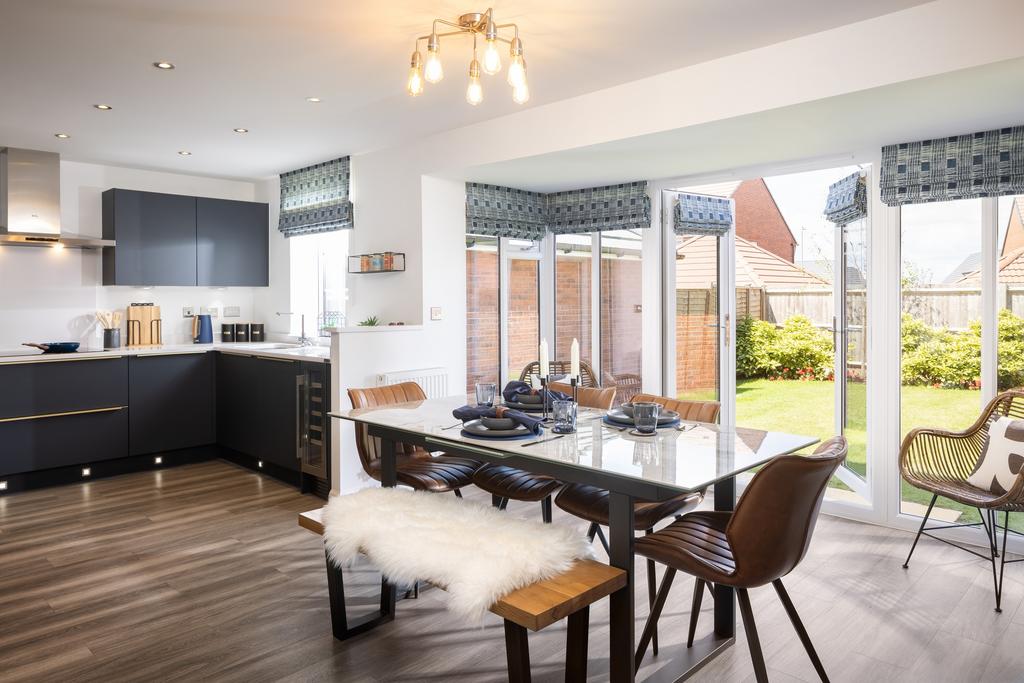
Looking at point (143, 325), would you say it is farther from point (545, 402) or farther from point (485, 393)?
point (545, 402)

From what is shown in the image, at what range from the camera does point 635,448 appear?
7.78 ft

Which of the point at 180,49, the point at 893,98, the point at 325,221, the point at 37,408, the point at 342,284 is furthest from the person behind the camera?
the point at 342,284

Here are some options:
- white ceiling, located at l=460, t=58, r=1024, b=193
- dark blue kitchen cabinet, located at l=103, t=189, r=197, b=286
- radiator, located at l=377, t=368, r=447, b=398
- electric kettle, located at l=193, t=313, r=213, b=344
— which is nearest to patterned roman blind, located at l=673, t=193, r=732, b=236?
white ceiling, located at l=460, t=58, r=1024, b=193

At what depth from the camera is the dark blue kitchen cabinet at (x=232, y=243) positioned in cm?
612

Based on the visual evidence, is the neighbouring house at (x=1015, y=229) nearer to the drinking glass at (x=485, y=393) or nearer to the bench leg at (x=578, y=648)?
the drinking glass at (x=485, y=393)

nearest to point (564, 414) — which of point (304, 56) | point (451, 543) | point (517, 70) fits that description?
point (451, 543)

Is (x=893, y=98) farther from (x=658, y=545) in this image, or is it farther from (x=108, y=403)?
(x=108, y=403)

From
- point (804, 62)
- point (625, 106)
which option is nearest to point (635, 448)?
point (804, 62)

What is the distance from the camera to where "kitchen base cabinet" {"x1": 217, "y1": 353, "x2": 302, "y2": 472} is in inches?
194

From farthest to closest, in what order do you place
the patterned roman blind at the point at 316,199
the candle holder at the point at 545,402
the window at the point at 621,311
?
the patterned roman blind at the point at 316,199, the window at the point at 621,311, the candle holder at the point at 545,402

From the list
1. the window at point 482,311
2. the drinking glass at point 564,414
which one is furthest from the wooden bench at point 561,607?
the window at point 482,311

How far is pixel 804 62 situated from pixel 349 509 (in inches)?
106

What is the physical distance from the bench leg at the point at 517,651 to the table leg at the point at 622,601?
0.27 meters

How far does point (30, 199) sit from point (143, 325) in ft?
4.21
